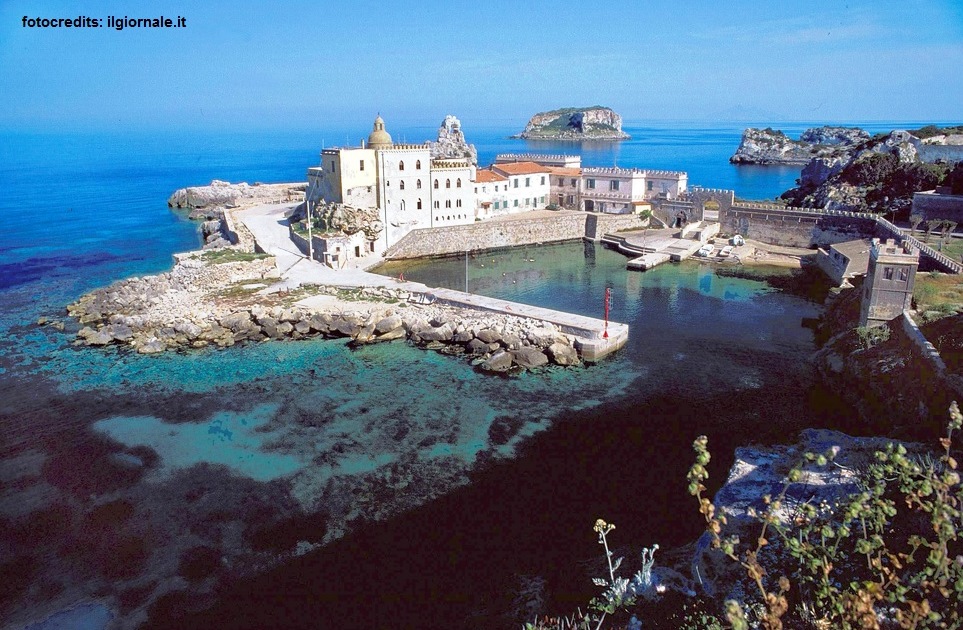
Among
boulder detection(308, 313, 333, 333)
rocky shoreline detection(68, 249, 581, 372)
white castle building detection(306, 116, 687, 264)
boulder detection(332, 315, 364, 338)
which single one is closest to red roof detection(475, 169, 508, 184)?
white castle building detection(306, 116, 687, 264)

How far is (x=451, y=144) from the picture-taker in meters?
117

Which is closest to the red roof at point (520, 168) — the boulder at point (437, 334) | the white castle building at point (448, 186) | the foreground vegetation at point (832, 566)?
the white castle building at point (448, 186)

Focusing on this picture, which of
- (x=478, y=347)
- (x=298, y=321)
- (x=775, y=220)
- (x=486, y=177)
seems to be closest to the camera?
(x=478, y=347)

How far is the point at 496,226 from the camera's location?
167ft

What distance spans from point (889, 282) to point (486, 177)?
34.7m

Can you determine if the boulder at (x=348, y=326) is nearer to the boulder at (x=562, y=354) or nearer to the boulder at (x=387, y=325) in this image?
the boulder at (x=387, y=325)

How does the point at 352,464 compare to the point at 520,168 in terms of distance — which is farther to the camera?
the point at 520,168

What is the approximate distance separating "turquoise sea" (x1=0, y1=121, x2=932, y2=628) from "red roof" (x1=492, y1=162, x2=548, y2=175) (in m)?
23.2

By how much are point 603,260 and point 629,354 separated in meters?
20.3

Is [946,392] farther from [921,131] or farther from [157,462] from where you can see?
[921,131]

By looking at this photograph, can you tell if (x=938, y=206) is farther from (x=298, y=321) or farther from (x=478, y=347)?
(x=298, y=321)

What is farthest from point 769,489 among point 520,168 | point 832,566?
point 520,168

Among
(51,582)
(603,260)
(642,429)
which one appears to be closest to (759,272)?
(603,260)

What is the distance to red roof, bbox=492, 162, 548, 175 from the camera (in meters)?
56.2
